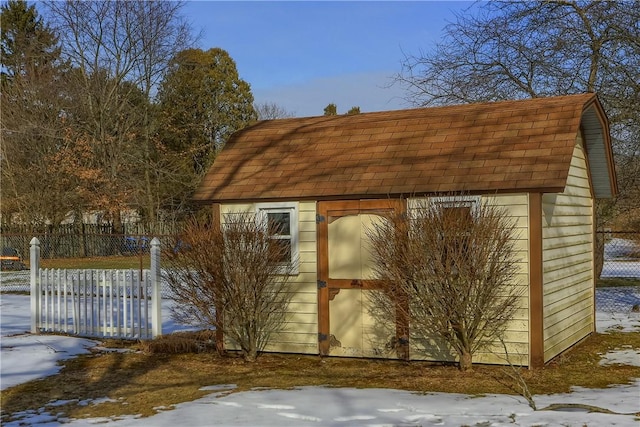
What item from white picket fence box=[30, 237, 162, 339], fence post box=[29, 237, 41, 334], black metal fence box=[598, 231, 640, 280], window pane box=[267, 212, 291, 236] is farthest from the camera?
black metal fence box=[598, 231, 640, 280]

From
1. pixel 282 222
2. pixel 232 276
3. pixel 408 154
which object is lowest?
pixel 232 276

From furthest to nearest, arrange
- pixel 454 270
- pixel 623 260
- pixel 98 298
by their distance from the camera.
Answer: pixel 623 260 → pixel 98 298 → pixel 454 270

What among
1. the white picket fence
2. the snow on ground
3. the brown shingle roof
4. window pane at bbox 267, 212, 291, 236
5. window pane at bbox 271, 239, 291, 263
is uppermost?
the brown shingle roof

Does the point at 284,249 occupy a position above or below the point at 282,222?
below

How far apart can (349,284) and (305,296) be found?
751mm

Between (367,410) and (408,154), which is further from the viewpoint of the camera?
(408,154)

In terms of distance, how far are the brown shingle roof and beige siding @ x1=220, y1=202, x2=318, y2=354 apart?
422 millimetres

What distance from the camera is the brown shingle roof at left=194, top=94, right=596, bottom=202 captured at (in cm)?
860

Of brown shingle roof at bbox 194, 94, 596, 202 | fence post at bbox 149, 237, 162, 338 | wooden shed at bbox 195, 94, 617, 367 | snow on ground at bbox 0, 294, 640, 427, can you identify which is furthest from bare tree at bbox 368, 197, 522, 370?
fence post at bbox 149, 237, 162, 338

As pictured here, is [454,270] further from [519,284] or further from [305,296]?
[305,296]

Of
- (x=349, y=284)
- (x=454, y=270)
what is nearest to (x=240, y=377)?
(x=349, y=284)

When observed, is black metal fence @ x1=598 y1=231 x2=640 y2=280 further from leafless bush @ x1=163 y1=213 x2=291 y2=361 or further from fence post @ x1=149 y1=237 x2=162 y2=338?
fence post @ x1=149 y1=237 x2=162 y2=338

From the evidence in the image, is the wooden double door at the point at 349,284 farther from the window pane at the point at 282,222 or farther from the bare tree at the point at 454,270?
the bare tree at the point at 454,270

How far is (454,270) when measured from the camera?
26.2 ft
